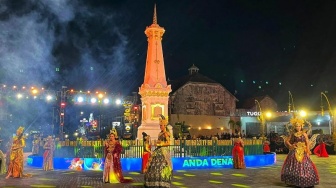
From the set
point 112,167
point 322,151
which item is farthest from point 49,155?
point 322,151

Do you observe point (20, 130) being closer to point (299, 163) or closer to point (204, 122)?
point (299, 163)

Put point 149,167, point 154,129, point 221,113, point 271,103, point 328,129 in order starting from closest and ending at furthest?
1. point 149,167
2. point 154,129
3. point 328,129
4. point 221,113
5. point 271,103

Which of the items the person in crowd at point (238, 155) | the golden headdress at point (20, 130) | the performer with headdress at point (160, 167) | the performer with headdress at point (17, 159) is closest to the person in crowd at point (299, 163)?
the performer with headdress at point (160, 167)

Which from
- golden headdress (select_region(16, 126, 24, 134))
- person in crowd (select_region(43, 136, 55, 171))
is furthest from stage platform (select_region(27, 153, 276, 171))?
golden headdress (select_region(16, 126, 24, 134))

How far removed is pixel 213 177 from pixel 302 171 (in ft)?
12.3

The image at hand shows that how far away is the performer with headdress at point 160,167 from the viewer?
9453 mm

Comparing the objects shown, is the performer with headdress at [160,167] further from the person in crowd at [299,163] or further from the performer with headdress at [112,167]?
the person in crowd at [299,163]

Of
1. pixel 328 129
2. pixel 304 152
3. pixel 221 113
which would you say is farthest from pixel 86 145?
pixel 328 129

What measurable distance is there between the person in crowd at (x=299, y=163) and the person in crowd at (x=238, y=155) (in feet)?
18.4

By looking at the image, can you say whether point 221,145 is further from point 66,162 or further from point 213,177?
point 66,162

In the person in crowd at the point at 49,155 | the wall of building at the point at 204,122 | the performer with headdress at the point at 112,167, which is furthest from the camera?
the wall of building at the point at 204,122

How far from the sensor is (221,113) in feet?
162

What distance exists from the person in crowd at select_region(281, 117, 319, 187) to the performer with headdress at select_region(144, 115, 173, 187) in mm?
3696

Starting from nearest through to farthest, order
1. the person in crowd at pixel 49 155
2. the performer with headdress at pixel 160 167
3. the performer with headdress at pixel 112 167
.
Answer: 1. the performer with headdress at pixel 160 167
2. the performer with headdress at pixel 112 167
3. the person in crowd at pixel 49 155
